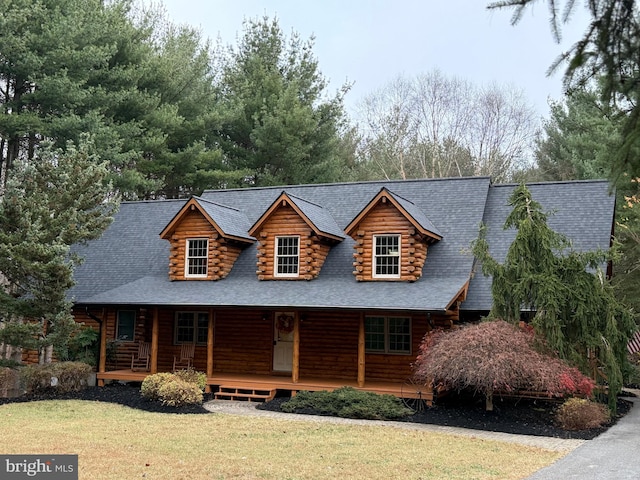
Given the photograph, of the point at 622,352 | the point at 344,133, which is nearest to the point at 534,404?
the point at 622,352

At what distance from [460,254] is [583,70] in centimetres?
1473

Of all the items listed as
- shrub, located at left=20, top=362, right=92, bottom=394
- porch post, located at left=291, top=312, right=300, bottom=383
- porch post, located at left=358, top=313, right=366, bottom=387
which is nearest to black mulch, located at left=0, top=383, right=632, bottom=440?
shrub, located at left=20, top=362, right=92, bottom=394

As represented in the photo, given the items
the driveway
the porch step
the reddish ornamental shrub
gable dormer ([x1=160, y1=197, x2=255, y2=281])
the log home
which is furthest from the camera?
gable dormer ([x1=160, y1=197, x2=255, y2=281])

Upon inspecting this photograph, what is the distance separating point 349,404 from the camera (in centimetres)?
1630

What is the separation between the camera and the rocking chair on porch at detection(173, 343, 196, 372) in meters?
21.2

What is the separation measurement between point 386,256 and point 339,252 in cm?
220

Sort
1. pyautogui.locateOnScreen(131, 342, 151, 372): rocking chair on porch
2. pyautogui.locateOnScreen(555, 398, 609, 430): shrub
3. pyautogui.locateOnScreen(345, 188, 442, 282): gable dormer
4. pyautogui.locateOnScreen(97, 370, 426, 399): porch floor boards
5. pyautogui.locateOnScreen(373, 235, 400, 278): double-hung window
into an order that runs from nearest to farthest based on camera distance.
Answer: pyautogui.locateOnScreen(555, 398, 609, 430): shrub, pyautogui.locateOnScreen(97, 370, 426, 399): porch floor boards, pyautogui.locateOnScreen(345, 188, 442, 282): gable dormer, pyautogui.locateOnScreen(373, 235, 400, 278): double-hung window, pyautogui.locateOnScreen(131, 342, 151, 372): rocking chair on porch

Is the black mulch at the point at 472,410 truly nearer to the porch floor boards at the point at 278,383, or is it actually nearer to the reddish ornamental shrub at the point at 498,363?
the porch floor boards at the point at 278,383

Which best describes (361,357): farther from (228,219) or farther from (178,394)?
(228,219)

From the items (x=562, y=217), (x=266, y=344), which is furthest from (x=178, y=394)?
(x=562, y=217)

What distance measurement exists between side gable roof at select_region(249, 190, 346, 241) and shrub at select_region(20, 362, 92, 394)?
6.54 metres

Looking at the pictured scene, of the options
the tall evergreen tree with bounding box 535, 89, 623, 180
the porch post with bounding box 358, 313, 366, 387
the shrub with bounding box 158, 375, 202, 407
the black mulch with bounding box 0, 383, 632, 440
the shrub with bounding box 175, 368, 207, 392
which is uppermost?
the tall evergreen tree with bounding box 535, 89, 623, 180

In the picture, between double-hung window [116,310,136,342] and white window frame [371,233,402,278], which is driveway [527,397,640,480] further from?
double-hung window [116,310,136,342]

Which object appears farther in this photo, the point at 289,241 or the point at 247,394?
the point at 289,241
